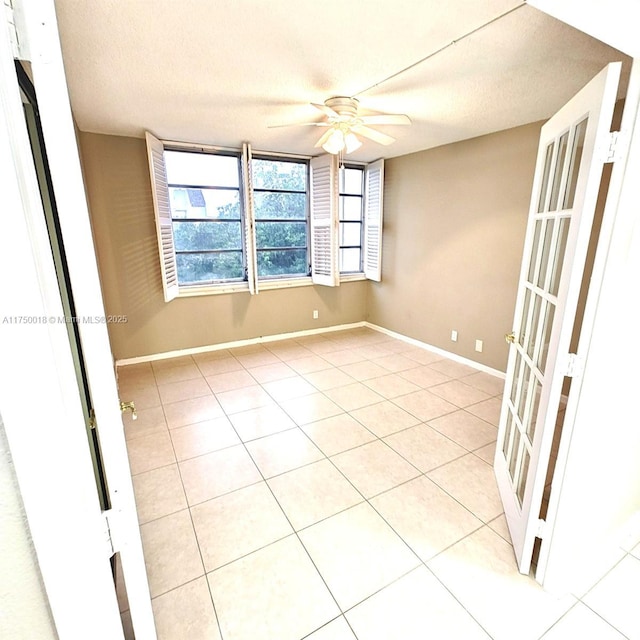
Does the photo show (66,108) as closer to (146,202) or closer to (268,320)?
(146,202)

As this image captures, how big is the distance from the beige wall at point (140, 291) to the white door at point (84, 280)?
2.94 meters

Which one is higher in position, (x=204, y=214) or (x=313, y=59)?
(x=313, y=59)

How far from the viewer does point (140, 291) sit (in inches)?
151

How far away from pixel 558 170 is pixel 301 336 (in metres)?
3.76

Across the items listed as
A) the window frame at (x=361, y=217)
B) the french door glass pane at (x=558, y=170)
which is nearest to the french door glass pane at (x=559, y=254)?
the french door glass pane at (x=558, y=170)

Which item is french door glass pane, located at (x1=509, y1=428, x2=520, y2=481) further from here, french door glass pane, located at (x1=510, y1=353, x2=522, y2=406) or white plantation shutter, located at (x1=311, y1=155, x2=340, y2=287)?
white plantation shutter, located at (x1=311, y1=155, x2=340, y2=287)

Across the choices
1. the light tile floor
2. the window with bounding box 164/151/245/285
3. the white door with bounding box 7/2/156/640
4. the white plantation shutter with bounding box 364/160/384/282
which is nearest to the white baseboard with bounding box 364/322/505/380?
the light tile floor

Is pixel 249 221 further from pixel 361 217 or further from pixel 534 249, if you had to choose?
pixel 534 249

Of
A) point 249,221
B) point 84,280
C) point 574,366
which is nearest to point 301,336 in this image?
point 249,221

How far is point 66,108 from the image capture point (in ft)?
1.98

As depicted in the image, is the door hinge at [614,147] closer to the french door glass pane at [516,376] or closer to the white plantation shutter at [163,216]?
the french door glass pane at [516,376]

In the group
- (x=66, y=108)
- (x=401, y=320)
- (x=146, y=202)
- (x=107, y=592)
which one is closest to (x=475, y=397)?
(x=401, y=320)

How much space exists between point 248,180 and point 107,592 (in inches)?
149

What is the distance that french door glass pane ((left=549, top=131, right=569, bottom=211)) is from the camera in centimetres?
154
